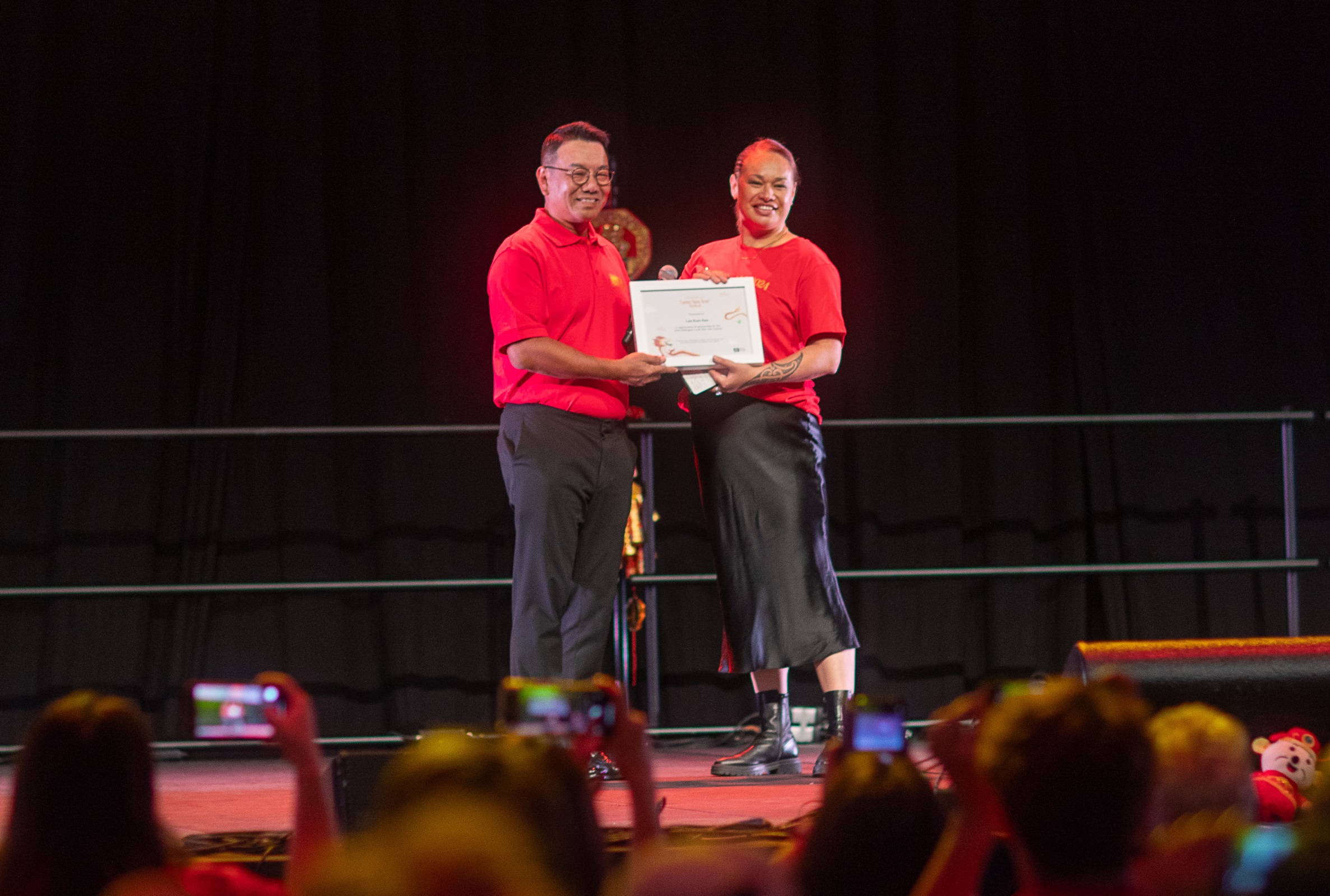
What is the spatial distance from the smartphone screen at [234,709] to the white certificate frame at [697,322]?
5.86ft

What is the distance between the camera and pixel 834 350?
3154 mm

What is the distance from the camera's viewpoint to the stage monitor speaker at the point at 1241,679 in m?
2.68

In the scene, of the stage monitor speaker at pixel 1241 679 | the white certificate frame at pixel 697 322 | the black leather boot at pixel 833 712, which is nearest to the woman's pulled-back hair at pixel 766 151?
the white certificate frame at pixel 697 322

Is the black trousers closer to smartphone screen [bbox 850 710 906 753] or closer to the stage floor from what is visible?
the stage floor

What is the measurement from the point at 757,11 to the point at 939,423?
1.56 meters

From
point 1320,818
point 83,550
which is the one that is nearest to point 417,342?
point 83,550

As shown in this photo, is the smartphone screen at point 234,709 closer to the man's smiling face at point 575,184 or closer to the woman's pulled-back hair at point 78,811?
the woman's pulled-back hair at point 78,811

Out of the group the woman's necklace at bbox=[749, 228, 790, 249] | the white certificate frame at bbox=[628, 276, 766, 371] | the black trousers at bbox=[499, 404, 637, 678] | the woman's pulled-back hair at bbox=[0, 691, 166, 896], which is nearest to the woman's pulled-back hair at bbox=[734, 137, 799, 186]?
the woman's necklace at bbox=[749, 228, 790, 249]

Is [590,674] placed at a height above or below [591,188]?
below

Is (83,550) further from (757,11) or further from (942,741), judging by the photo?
(942,741)

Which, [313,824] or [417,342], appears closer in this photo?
[313,824]

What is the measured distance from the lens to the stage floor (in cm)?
258

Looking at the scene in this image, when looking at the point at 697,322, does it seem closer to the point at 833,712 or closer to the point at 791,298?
the point at 791,298

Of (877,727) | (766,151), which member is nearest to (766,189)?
(766,151)
